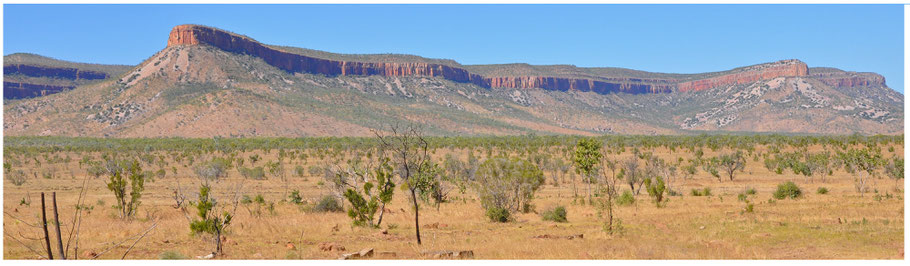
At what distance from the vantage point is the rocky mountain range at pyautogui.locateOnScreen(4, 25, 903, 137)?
126 m

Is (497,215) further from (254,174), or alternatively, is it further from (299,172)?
(299,172)

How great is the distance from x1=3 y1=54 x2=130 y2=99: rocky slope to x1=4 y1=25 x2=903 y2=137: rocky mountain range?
1.14ft

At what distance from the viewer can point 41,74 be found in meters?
182

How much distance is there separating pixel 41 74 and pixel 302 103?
85727mm

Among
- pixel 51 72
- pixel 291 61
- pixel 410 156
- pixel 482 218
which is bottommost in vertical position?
pixel 482 218

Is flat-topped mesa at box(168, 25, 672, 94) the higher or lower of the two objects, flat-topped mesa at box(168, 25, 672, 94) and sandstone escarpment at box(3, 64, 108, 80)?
the higher

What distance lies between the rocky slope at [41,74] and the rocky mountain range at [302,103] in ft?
1.14

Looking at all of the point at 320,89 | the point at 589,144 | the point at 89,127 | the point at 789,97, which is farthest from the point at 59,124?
the point at 789,97

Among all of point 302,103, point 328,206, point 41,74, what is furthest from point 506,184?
point 41,74

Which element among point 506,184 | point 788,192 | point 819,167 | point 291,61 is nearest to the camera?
point 506,184

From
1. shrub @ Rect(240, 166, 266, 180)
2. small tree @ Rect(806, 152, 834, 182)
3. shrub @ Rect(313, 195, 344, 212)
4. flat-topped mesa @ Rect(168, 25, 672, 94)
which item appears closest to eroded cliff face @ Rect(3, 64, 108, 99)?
flat-topped mesa @ Rect(168, 25, 672, 94)

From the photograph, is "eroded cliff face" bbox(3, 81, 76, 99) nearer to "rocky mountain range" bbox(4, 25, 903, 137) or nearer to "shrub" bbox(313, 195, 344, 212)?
"rocky mountain range" bbox(4, 25, 903, 137)

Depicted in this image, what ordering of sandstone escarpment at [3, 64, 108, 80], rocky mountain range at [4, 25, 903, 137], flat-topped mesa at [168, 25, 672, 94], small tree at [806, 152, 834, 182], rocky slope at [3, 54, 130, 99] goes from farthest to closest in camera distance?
1. sandstone escarpment at [3, 64, 108, 80]
2. rocky slope at [3, 54, 130, 99]
3. flat-topped mesa at [168, 25, 672, 94]
4. rocky mountain range at [4, 25, 903, 137]
5. small tree at [806, 152, 834, 182]

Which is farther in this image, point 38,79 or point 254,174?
point 38,79
